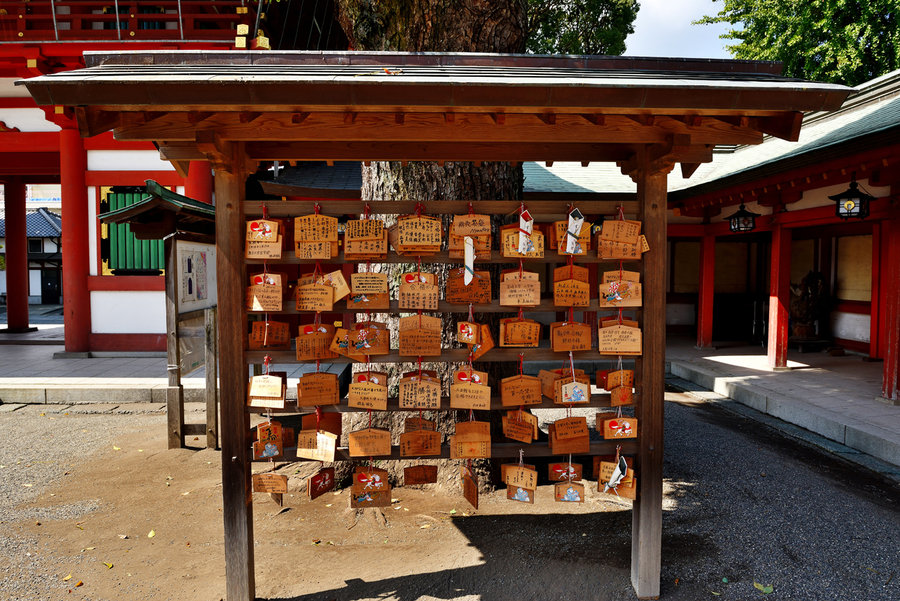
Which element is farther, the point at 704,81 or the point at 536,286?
the point at 536,286

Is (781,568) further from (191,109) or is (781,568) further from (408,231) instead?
(191,109)

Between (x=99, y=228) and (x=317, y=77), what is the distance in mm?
10103

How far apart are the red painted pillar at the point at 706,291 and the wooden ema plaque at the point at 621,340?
32.3 feet

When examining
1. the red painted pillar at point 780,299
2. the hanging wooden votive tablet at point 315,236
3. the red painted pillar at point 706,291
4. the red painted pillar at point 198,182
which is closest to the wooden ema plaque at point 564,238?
the hanging wooden votive tablet at point 315,236

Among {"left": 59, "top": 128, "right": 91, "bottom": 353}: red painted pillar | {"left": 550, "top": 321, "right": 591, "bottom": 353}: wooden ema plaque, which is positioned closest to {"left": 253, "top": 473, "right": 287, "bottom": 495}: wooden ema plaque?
{"left": 550, "top": 321, "right": 591, "bottom": 353}: wooden ema plaque

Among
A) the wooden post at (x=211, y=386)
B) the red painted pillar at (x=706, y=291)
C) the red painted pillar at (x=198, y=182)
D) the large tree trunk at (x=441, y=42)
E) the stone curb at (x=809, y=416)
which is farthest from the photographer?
the red painted pillar at (x=706, y=291)

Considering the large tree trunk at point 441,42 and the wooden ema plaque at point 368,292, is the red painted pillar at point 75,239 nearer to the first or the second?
the large tree trunk at point 441,42

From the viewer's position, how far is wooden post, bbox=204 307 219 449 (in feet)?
19.6

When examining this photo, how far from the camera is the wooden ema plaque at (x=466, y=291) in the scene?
3168mm

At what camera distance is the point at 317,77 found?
257 cm

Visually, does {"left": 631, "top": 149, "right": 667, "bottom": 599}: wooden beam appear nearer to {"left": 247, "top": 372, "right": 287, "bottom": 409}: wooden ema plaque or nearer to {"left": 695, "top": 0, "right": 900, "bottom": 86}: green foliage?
{"left": 247, "top": 372, "right": 287, "bottom": 409}: wooden ema plaque

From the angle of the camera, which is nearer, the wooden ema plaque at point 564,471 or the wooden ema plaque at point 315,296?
the wooden ema plaque at point 315,296

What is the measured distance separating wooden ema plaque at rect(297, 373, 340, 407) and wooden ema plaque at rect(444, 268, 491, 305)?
2.73ft

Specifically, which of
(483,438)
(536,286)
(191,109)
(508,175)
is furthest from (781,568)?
(191,109)
